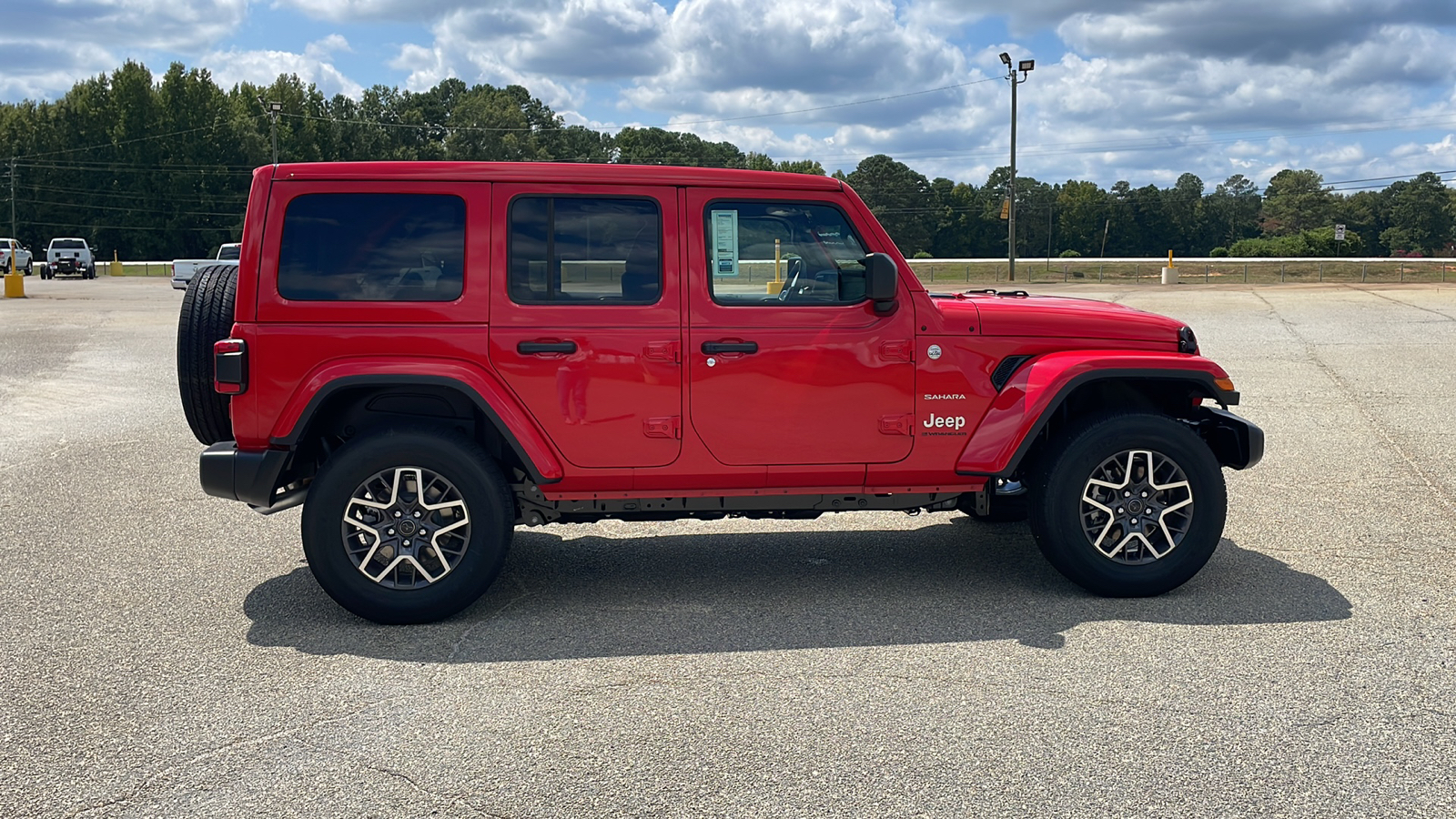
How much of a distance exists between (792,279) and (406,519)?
2.02 metres

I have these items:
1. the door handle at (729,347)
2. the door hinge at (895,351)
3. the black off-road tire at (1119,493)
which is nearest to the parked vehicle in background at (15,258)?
the door handle at (729,347)

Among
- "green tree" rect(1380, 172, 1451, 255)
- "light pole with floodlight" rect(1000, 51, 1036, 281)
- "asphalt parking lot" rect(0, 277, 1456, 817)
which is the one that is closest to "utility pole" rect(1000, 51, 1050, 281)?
"light pole with floodlight" rect(1000, 51, 1036, 281)

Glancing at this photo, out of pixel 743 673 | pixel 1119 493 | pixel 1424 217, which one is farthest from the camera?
pixel 1424 217

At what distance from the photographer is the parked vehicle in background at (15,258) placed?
50000mm

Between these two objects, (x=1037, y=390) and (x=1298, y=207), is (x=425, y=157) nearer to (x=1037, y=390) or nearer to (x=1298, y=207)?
(x=1298, y=207)

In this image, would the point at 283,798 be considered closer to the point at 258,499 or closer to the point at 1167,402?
the point at 258,499

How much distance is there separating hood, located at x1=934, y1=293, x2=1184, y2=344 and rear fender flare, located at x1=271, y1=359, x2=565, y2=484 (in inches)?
79.3

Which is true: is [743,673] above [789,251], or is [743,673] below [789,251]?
below

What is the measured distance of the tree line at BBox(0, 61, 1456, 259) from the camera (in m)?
99.8

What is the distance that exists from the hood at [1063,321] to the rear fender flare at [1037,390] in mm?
120

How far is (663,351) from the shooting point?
5352 millimetres

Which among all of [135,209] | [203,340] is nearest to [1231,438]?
[203,340]

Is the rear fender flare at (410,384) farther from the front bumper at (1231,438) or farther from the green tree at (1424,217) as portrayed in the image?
the green tree at (1424,217)

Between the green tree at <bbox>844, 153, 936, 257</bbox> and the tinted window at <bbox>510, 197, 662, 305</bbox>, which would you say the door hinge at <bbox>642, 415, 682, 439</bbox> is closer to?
the tinted window at <bbox>510, 197, 662, 305</bbox>
